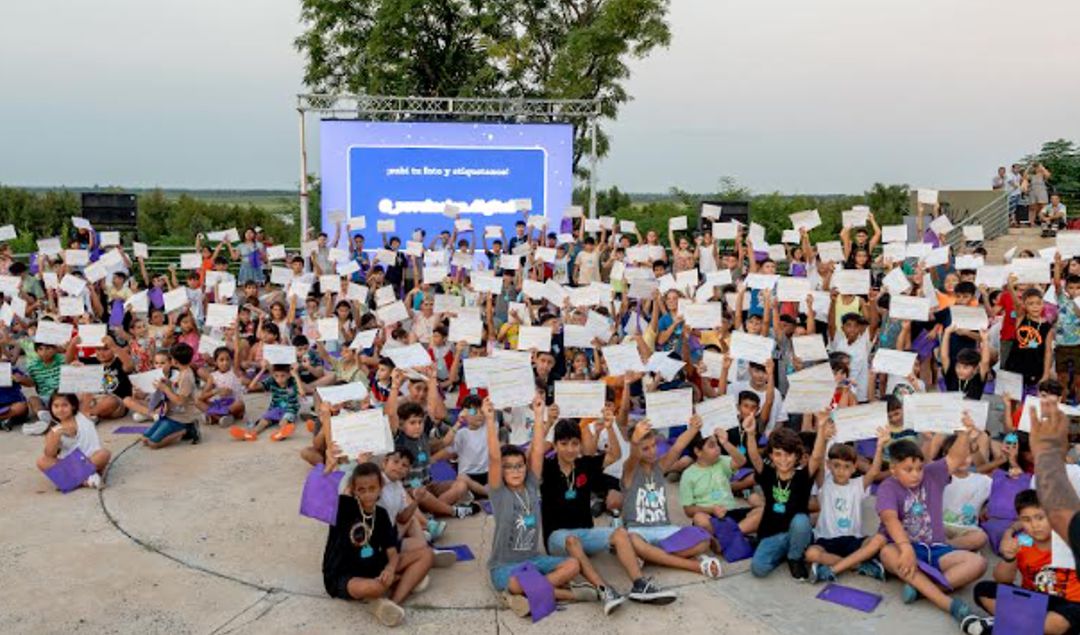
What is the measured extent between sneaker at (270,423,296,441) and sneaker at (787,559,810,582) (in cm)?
536

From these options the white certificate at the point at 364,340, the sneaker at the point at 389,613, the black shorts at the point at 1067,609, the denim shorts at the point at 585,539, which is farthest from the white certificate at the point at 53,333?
the black shorts at the point at 1067,609

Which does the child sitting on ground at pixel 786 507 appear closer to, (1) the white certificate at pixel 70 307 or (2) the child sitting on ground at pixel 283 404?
(2) the child sitting on ground at pixel 283 404

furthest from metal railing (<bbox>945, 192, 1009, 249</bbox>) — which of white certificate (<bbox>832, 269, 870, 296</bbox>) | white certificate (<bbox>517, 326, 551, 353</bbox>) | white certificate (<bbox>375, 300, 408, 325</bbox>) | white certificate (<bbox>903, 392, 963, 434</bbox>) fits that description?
white certificate (<bbox>903, 392, 963, 434</bbox>)

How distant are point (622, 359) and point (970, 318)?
10.3 feet

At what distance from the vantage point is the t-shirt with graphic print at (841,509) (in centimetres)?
583

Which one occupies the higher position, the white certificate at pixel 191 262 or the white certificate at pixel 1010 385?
the white certificate at pixel 191 262

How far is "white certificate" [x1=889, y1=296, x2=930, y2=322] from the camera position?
826cm

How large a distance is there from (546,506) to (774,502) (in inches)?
57.9

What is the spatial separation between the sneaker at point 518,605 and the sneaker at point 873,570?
213 cm

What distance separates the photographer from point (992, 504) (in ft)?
20.1

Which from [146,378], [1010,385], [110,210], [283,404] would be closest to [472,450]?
[283,404]

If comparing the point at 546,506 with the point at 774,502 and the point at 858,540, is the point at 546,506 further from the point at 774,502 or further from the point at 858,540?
the point at 858,540

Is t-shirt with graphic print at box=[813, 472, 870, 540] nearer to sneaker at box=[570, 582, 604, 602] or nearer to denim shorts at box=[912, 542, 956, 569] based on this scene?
denim shorts at box=[912, 542, 956, 569]

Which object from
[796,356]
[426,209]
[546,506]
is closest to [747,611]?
[546,506]
